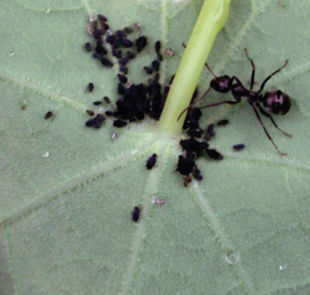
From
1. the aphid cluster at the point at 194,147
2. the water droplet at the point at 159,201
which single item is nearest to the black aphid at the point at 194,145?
the aphid cluster at the point at 194,147

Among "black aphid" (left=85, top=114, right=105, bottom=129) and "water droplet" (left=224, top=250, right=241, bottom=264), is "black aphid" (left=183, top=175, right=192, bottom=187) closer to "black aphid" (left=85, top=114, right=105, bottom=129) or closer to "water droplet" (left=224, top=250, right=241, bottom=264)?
"water droplet" (left=224, top=250, right=241, bottom=264)

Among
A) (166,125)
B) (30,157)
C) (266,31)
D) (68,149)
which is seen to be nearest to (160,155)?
(166,125)

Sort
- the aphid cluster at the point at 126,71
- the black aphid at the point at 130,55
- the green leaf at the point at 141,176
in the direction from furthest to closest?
the black aphid at the point at 130,55 → the aphid cluster at the point at 126,71 → the green leaf at the point at 141,176

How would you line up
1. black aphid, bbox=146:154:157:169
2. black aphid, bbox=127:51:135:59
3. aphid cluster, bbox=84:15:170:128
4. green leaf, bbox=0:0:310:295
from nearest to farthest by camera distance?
green leaf, bbox=0:0:310:295, black aphid, bbox=146:154:157:169, aphid cluster, bbox=84:15:170:128, black aphid, bbox=127:51:135:59

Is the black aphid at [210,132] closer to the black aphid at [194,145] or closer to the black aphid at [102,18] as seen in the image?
the black aphid at [194,145]

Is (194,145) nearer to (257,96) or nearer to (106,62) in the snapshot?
(257,96)

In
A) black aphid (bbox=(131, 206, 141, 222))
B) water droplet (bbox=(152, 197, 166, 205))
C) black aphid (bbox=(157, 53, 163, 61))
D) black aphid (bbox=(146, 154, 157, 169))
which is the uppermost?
black aphid (bbox=(157, 53, 163, 61))

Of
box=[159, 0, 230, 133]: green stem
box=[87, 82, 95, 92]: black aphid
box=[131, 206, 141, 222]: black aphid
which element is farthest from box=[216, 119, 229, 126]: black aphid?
box=[87, 82, 95, 92]: black aphid

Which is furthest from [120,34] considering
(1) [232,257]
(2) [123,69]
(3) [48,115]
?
(1) [232,257]
